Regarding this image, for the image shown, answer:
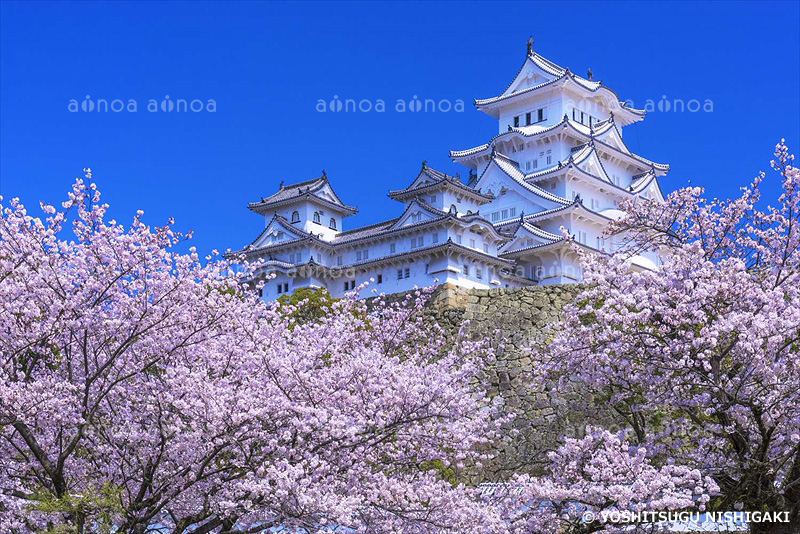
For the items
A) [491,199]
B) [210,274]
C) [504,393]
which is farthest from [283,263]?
[210,274]

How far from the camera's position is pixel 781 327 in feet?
28.1

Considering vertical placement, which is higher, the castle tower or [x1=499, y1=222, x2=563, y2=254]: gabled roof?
the castle tower

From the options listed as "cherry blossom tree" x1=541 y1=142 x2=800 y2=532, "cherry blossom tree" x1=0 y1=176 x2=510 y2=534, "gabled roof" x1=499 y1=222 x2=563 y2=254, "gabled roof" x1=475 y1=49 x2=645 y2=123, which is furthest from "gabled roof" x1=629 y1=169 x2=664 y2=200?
"cherry blossom tree" x1=0 y1=176 x2=510 y2=534

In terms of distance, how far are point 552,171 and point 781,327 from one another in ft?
116

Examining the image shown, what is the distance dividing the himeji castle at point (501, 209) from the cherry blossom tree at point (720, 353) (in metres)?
26.2

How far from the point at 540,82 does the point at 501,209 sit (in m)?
8.38

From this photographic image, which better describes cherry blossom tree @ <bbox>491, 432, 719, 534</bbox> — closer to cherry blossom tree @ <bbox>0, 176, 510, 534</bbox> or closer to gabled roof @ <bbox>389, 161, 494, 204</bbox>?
cherry blossom tree @ <bbox>0, 176, 510, 534</bbox>

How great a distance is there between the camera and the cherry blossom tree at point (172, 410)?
8.30m

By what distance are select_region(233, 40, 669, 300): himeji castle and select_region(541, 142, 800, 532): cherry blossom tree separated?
85.9 ft

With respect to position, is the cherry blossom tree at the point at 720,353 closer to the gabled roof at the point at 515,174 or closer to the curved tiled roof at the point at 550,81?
the gabled roof at the point at 515,174

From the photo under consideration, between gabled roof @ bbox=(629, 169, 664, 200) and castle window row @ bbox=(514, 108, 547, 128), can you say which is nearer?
gabled roof @ bbox=(629, 169, 664, 200)

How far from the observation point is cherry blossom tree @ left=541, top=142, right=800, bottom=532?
8.76m

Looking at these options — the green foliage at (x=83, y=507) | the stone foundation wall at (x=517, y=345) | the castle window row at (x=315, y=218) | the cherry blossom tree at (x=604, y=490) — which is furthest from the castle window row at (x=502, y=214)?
the green foliage at (x=83, y=507)

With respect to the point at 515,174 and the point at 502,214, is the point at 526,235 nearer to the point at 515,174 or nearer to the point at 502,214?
the point at 502,214
